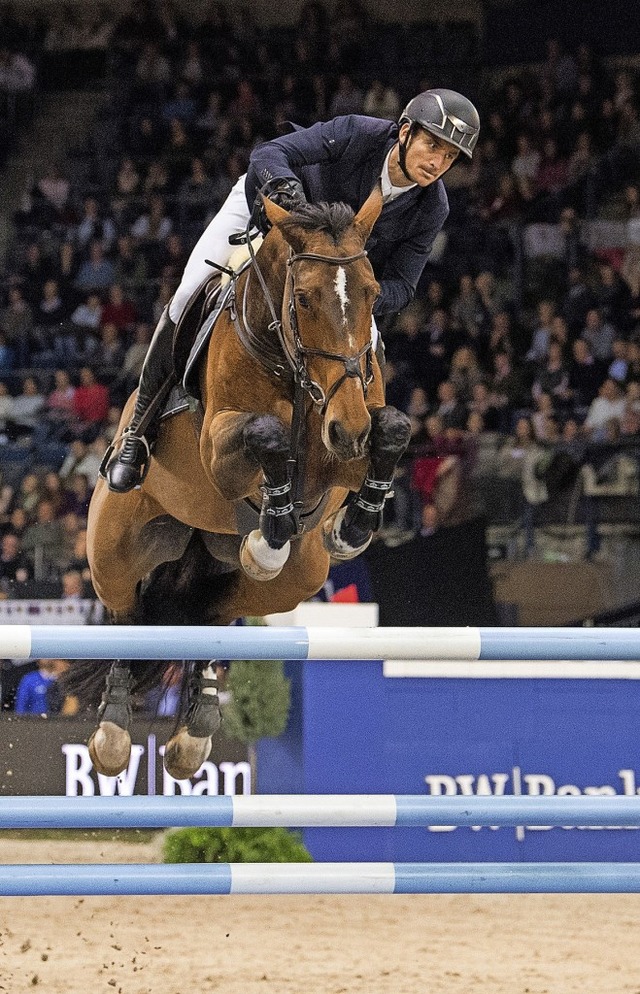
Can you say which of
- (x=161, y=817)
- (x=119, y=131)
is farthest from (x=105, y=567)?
(x=119, y=131)

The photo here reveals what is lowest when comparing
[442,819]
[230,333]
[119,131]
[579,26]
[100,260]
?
[442,819]

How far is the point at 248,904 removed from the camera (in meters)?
7.24

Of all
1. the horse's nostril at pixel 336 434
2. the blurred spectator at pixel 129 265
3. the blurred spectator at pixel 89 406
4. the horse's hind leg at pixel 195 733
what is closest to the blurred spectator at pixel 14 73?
the blurred spectator at pixel 129 265

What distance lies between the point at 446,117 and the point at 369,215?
474mm

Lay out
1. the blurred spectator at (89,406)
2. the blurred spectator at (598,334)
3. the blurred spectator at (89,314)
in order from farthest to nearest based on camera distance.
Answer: the blurred spectator at (89,314) → the blurred spectator at (598,334) → the blurred spectator at (89,406)

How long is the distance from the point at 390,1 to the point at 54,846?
11.7 meters

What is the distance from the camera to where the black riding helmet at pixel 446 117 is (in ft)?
14.0

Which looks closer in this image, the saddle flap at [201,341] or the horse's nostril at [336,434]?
the horse's nostril at [336,434]

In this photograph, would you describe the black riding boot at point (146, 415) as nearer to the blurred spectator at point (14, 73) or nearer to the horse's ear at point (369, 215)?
the horse's ear at point (369, 215)

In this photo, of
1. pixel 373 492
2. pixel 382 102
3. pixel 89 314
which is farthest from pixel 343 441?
pixel 382 102

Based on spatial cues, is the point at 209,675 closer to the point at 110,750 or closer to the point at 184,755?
the point at 184,755

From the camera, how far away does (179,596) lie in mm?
5461

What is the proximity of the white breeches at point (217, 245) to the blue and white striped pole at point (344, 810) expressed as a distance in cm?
187

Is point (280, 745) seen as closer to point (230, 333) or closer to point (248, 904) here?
point (248, 904)
